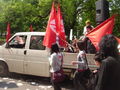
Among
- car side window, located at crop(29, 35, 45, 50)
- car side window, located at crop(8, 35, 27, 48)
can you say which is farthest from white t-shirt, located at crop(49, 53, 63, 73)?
car side window, located at crop(8, 35, 27, 48)

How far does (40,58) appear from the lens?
8.75 m

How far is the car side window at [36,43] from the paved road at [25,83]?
127 cm

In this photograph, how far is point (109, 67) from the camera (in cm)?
296

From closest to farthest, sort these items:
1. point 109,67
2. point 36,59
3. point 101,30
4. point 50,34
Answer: point 109,67 < point 101,30 < point 50,34 < point 36,59

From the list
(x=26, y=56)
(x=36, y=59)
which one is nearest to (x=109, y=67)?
(x=36, y=59)

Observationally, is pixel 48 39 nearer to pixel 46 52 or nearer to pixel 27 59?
pixel 46 52

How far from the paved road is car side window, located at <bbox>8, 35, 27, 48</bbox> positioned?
4.16 ft

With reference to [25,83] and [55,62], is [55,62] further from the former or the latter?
[25,83]

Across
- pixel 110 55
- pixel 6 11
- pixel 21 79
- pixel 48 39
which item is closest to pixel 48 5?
pixel 6 11

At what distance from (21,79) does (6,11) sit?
83.5 ft

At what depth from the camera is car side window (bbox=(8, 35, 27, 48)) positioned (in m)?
9.44

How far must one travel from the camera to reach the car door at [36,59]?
8656 millimetres

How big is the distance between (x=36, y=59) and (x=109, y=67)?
6.04 metres

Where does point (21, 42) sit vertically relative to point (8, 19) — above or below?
below
